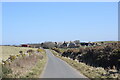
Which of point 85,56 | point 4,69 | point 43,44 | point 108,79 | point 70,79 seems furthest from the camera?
point 43,44

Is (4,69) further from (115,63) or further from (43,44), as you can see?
(43,44)

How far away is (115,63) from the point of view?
1120 inches

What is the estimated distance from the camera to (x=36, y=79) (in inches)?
597

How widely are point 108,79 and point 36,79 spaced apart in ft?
14.0

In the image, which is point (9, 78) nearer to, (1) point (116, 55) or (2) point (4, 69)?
(2) point (4, 69)

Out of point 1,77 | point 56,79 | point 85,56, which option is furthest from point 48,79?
point 85,56

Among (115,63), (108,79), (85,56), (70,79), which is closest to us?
(108,79)

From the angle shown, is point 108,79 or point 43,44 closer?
point 108,79

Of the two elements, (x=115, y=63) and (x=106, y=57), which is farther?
(x=106, y=57)

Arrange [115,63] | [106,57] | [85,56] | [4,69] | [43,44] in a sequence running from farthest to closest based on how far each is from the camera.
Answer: [43,44] < [85,56] < [106,57] < [115,63] < [4,69]

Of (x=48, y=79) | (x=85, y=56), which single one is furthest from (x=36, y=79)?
(x=85, y=56)

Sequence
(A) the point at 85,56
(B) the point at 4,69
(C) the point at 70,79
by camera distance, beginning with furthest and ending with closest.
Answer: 1. (A) the point at 85,56
2. (B) the point at 4,69
3. (C) the point at 70,79

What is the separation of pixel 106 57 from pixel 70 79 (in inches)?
692

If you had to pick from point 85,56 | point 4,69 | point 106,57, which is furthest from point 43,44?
point 4,69
